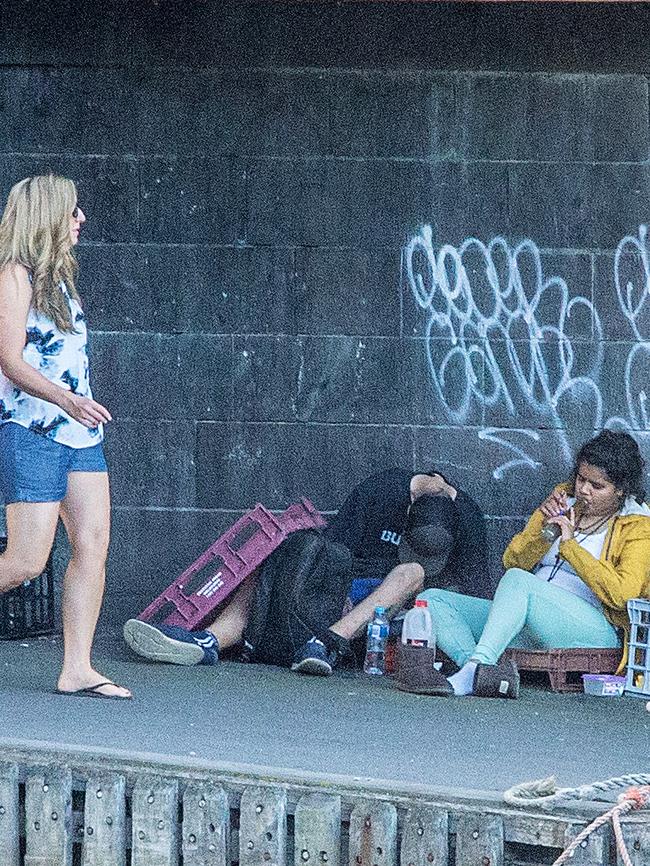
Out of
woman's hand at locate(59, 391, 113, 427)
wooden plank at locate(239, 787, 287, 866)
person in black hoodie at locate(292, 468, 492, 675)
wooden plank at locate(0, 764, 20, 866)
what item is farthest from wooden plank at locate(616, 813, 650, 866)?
person in black hoodie at locate(292, 468, 492, 675)

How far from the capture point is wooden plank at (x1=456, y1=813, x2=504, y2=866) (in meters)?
3.96

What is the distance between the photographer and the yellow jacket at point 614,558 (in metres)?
6.06

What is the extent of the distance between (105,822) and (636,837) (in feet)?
4.49

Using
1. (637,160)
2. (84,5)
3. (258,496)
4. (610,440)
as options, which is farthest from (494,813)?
(84,5)

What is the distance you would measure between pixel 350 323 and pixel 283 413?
490 millimetres

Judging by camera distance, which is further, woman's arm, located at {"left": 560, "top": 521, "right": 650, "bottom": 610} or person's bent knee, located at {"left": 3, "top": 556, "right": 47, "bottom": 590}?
woman's arm, located at {"left": 560, "top": 521, "right": 650, "bottom": 610}

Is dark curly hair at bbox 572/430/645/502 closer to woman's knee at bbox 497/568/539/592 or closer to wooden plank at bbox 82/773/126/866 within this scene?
woman's knee at bbox 497/568/539/592

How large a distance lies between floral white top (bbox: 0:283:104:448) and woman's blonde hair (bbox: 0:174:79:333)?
0.04 meters

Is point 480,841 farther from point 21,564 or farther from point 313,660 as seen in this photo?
point 313,660

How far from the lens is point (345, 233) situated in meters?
7.27

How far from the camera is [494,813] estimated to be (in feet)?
13.0

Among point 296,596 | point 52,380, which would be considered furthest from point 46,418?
point 296,596

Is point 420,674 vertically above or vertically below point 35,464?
below

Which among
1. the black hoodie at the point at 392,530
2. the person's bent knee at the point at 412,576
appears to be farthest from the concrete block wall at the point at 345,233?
the person's bent knee at the point at 412,576
